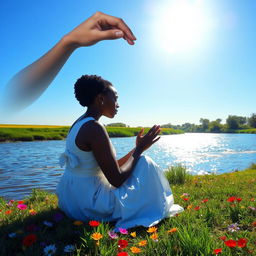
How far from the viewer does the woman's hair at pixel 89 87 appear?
2762 mm

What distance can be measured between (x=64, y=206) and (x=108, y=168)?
3.01 feet

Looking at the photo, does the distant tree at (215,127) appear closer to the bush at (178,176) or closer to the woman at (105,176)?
the bush at (178,176)

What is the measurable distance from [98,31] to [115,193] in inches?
85.9

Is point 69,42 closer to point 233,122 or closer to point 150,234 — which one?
point 150,234

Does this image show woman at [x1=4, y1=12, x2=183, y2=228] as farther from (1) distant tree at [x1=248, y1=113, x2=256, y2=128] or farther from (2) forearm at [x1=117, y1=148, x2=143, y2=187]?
(1) distant tree at [x1=248, y1=113, x2=256, y2=128]

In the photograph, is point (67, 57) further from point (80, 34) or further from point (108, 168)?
point (108, 168)

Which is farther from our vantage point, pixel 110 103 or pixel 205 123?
pixel 205 123

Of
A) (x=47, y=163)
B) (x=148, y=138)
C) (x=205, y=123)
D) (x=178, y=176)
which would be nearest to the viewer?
(x=148, y=138)

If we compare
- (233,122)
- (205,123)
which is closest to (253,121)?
(233,122)

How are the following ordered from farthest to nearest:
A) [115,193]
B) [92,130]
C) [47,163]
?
[47,163] → [115,193] → [92,130]

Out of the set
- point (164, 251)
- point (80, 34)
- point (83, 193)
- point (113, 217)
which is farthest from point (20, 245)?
point (80, 34)

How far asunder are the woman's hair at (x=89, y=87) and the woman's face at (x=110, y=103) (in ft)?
0.18

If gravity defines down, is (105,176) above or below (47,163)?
above

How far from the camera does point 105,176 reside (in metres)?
2.57
